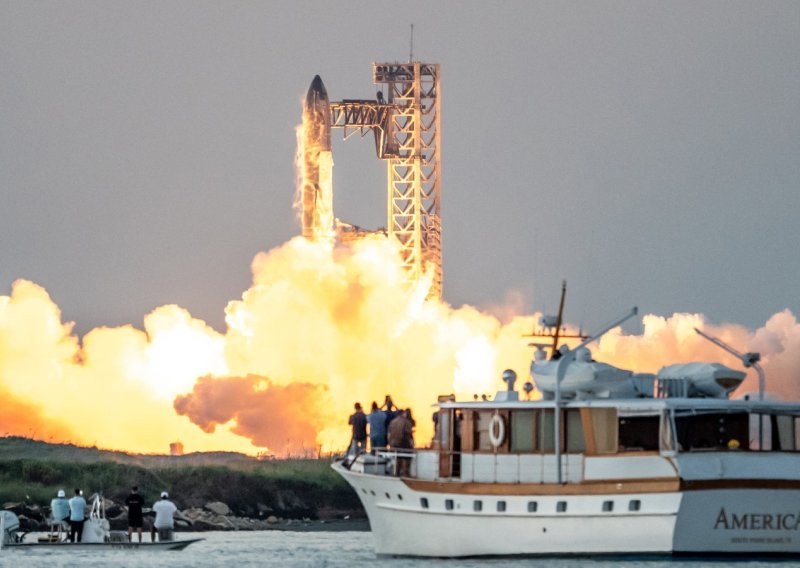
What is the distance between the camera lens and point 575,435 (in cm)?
7050

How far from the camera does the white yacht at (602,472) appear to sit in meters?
67.6

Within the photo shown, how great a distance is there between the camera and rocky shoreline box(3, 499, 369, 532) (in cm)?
9656

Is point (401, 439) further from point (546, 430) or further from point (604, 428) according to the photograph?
point (604, 428)

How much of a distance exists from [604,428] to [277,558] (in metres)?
13.0

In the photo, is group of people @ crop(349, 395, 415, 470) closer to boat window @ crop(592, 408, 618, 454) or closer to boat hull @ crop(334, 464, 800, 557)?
boat hull @ crop(334, 464, 800, 557)

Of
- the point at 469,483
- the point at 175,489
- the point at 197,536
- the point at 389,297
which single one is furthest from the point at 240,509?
the point at 469,483

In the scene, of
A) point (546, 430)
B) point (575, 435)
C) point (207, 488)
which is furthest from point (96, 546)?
point (207, 488)

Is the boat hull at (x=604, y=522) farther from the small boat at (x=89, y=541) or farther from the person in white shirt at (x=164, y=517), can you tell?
the small boat at (x=89, y=541)

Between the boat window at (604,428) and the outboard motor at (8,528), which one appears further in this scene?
the outboard motor at (8,528)

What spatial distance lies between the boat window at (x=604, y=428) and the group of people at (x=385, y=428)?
6994mm

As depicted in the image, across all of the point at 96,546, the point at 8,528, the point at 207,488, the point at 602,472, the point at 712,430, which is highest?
the point at 207,488

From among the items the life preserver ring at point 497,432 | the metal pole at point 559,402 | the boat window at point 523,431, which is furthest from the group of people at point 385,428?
the metal pole at point 559,402

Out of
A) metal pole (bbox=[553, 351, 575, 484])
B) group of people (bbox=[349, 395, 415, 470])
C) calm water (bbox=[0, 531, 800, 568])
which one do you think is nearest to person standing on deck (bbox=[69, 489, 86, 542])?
calm water (bbox=[0, 531, 800, 568])

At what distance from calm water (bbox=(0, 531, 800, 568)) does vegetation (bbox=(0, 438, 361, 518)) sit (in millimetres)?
14850
